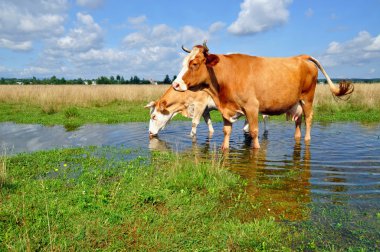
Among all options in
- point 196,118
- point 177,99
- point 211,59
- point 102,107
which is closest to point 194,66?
point 211,59

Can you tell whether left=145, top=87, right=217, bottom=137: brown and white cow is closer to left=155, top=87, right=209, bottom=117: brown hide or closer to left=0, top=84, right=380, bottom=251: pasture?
left=155, top=87, right=209, bottom=117: brown hide

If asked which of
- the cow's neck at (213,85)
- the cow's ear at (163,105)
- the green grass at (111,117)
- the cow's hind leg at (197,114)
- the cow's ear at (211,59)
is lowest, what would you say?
the green grass at (111,117)

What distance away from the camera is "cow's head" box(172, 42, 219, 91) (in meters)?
7.88

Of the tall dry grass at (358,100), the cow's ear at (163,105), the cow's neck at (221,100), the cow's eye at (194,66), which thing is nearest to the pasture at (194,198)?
the cow's neck at (221,100)

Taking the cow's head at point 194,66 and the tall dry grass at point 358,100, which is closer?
the cow's head at point 194,66

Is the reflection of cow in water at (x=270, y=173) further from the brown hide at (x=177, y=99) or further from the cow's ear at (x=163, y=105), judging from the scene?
the brown hide at (x=177, y=99)

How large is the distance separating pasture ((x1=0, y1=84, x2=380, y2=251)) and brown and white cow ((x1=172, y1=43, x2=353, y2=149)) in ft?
3.50

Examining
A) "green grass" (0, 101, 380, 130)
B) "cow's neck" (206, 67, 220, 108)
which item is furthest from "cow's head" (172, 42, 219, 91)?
"green grass" (0, 101, 380, 130)

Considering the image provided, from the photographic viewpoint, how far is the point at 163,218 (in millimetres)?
4395

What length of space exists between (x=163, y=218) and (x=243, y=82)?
487 centimetres

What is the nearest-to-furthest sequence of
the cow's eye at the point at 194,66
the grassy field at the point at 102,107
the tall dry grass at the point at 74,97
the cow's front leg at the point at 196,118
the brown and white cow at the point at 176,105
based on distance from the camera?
the cow's eye at the point at 194,66 → the cow's front leg at the point at 196,118 → the brown and white cow at the point at 176,105 → the grassy field at the point at 102,107 → the tall dry grass at the point at 74,97

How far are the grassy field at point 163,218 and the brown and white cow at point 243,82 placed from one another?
2527 mm

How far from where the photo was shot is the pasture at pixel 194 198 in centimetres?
383

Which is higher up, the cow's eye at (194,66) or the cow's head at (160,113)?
the cow's eye at (194,66)
